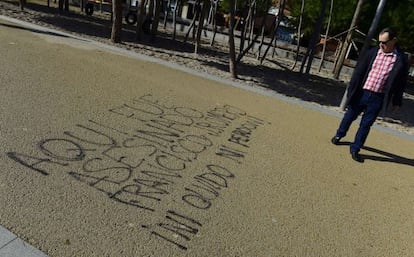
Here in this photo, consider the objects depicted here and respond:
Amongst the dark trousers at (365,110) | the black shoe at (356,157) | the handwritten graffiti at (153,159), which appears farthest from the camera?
the black shoe at (356,157)

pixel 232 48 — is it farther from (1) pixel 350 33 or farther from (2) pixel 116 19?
(1) pixel 350 33

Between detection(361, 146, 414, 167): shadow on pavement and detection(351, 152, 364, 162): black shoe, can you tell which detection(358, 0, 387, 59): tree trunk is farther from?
detection(351, 152, 364, 162): black shoe

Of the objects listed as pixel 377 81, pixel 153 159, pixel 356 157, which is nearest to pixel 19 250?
pixel 153 159

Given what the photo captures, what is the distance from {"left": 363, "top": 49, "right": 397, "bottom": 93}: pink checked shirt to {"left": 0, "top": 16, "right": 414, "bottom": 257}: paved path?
1.01 metres

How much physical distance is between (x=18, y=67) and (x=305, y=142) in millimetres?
4762

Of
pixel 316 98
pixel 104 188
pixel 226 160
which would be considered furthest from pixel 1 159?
pixel 316 98

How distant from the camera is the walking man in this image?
4582 mm

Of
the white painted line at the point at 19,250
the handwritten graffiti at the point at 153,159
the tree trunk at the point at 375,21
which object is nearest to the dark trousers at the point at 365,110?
the handwritten graffiti at the point at 153,159

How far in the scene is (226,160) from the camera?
13.7ft

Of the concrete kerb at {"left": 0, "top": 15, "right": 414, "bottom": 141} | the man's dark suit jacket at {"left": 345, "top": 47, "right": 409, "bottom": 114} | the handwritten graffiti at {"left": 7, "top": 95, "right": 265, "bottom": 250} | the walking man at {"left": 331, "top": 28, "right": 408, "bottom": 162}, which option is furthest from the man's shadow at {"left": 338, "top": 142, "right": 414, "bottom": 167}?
the handwritten graffiti at {"left": 7, "top": 95, "right": 265, "bottom": 250}

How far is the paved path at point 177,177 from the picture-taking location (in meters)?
2.69

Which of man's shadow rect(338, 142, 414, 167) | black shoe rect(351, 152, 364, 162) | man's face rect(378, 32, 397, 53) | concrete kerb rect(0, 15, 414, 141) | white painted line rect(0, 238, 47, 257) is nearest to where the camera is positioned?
white painted line rect(0, 238, 47, 257)

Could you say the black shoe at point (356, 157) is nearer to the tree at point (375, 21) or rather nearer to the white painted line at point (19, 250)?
the tree at point (375, 21)

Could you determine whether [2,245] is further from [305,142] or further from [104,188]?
[305,142]
